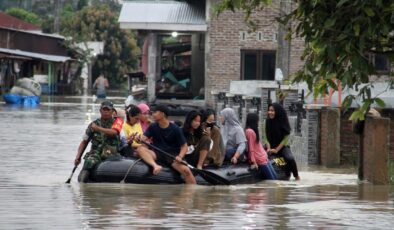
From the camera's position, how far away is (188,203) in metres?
17.0

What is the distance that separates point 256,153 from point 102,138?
2775mm

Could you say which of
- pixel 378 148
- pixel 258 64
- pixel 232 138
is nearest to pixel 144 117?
pixel 232 138

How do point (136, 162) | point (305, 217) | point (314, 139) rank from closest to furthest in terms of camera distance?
1. point (305, 217)
2. point (136, 162)
3. point (314, 139)

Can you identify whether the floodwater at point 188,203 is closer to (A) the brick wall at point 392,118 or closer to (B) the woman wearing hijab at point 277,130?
(B) the woman wearing hijab at point 277,130

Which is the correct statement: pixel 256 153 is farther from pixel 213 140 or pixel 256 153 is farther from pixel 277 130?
pixel 277 130

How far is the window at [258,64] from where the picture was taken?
161ft

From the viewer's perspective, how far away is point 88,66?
98.8m

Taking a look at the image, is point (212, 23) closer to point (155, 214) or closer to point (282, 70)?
point (282, 70)

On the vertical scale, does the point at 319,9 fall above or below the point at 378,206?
above

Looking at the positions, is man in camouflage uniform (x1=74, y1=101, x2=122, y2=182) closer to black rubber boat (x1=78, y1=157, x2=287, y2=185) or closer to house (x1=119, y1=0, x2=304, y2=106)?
black rubber boat (x1=78, y1=157, x2=287, y2=185)

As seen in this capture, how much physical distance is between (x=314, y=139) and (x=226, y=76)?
23149mm

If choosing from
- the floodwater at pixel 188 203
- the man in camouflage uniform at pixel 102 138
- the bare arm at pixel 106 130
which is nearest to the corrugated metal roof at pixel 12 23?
the floodwater at pixel 188 203

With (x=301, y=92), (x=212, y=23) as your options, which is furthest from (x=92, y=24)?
(x=301, y=92)

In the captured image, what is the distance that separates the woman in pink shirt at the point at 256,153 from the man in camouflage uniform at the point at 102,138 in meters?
2.36
